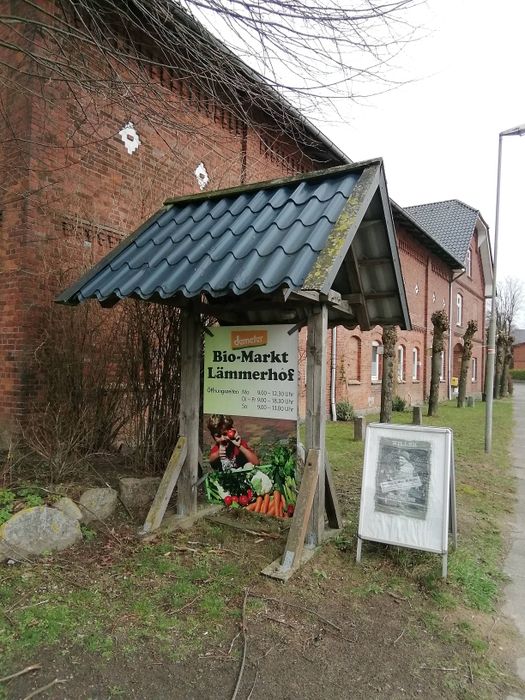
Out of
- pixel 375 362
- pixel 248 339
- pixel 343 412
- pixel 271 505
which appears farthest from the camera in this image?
pixel 375 362

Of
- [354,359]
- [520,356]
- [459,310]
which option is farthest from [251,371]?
[520,356]

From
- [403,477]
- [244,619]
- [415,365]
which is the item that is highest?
[415,365]

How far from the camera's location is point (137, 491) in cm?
516

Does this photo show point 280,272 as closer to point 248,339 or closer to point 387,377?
point 248,339

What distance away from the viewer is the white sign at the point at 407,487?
4188mm

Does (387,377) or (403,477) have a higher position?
(387,377)

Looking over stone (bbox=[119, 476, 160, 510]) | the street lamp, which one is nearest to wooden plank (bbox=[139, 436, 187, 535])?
stone (bbox=[119, 476, 160, 510])

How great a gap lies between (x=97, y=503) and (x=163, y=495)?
660 millimetres

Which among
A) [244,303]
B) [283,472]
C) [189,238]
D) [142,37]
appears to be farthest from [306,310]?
[142,37]

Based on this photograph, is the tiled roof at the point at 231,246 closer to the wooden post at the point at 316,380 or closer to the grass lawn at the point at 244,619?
the wooden post at the point at 316,380

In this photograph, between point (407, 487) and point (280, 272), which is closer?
point (280, 272)

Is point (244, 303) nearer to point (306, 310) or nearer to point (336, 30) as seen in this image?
point (306, 310)

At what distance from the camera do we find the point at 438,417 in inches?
695

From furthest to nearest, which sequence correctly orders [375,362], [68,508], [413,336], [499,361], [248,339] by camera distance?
[499,361] → [413,336] → [375,362] → [248,339] → [68,508]
